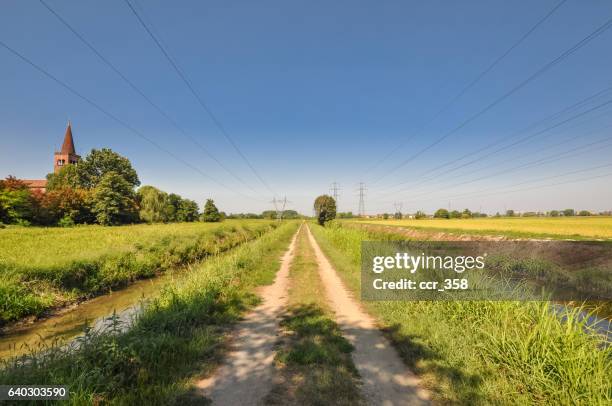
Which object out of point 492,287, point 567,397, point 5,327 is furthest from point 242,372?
point 5,327

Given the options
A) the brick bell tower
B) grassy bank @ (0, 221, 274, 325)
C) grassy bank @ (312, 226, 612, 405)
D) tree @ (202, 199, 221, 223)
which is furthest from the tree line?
grassy bank @ (312, 226, 612, 405)

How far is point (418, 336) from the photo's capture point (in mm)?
6133

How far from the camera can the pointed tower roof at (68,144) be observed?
9544cm

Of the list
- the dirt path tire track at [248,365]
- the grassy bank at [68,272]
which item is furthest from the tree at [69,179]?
the dirt path tire track at [248,365]

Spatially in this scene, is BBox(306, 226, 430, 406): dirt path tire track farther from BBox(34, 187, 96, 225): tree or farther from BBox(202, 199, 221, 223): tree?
BBox(202, 199, 221, 223): tree

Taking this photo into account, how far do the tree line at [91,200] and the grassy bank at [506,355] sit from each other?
54.5 m

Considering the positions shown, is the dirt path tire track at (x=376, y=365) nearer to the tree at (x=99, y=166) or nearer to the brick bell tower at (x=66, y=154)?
the tree at (x=99, y=166)

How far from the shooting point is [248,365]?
16.5 ft

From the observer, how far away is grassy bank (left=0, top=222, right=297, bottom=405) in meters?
3.78

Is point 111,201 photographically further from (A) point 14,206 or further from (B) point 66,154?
(B) point 66,154

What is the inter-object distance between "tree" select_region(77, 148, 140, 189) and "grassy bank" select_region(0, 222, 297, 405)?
6787 centimetres

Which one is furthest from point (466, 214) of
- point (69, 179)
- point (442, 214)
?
point (69, 179)

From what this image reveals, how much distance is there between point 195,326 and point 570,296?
1497 centimetres

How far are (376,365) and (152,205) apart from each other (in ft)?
214
